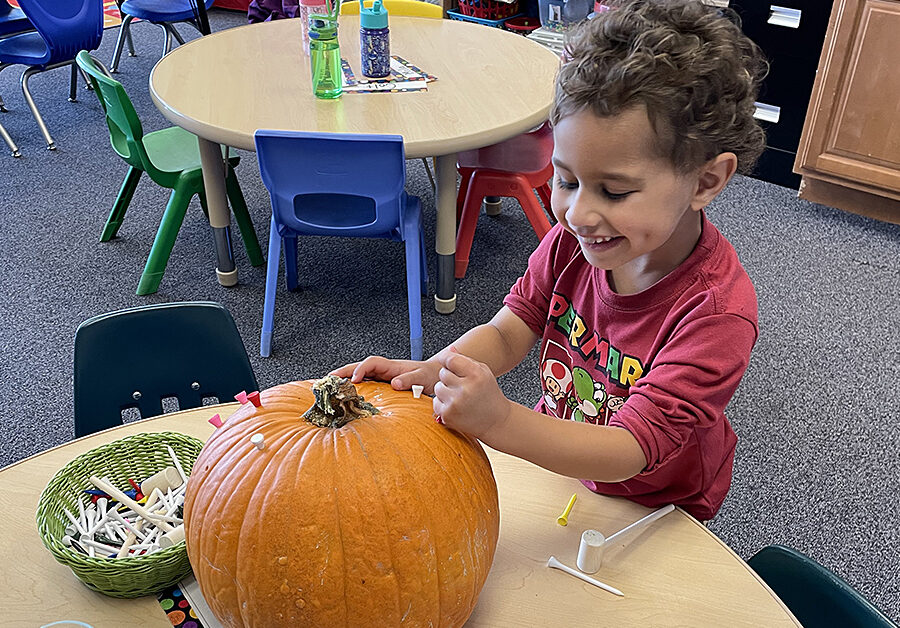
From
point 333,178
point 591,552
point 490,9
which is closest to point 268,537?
point 591,552

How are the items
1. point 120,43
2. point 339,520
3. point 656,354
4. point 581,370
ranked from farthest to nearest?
point 120,43 → point 581,370 → point 656,354 → point 339,520

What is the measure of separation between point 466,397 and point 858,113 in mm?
3084

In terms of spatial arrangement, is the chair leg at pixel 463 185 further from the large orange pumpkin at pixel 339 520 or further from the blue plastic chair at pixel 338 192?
the large orange pumpkin at pixel 339 520

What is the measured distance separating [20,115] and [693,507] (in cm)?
455

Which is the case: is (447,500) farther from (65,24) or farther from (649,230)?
(65,24)

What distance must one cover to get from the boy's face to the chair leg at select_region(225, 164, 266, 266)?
2159 mm

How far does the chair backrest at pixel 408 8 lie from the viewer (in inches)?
140

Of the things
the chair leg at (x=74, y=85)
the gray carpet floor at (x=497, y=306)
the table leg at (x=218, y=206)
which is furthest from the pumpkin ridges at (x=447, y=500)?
the chair leg at (x=74, y=85)

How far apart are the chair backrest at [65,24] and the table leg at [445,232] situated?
237cm

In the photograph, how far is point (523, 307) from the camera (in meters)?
1.35

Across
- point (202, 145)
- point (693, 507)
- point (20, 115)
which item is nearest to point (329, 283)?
point (202, 145)

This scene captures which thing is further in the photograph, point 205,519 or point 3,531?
point 3,531

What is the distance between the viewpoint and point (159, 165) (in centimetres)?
292

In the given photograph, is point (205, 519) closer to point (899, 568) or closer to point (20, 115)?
point (899, 568)
